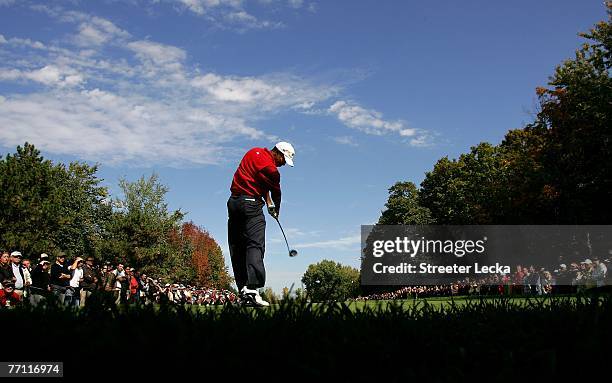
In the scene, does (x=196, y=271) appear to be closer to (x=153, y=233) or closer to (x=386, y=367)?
(x=153, y=233)

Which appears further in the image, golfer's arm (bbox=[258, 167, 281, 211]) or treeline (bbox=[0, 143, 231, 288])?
treeline (bbox=[0, 143, 231, 288])

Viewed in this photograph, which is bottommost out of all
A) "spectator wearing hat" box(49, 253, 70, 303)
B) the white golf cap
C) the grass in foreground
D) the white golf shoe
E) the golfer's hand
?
the grass in foreground

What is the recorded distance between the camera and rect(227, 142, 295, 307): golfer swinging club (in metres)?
8.23

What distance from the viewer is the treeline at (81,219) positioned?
46812mm

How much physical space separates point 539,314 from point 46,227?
167 feet

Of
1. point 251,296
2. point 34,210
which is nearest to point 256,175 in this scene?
point 251,296

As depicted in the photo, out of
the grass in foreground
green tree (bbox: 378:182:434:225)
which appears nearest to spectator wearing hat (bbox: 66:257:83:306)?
the grass in foreground

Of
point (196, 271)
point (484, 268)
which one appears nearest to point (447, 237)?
point (484, 268)

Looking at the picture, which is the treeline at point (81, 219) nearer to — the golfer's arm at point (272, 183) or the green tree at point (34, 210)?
the green tree at point (34, 210)

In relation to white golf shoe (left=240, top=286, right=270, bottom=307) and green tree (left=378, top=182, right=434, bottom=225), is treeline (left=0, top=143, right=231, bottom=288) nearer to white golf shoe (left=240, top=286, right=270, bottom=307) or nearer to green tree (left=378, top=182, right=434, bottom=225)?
green tree (left=378, top=182, right=434, bottom=225)

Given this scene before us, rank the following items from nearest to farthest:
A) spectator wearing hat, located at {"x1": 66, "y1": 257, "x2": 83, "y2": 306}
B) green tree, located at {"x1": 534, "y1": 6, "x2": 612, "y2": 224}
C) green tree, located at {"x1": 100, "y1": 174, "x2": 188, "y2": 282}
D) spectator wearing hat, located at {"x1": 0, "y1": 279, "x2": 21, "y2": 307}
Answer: spectator wearing hat, located at {"x1": 0, "y1": 279, "x2": 21, "y2": 307} → spectator wearing hat, located at {"x1": 66, "y1": 257, "x2": 83, "y2": 306} → green tree, located at {"x1": 534, "y1": 6, "x2": 612, "y2": 224} → green tree, located at {"x1": 100, "y1": 174, "x2": 188, "y2": 282}

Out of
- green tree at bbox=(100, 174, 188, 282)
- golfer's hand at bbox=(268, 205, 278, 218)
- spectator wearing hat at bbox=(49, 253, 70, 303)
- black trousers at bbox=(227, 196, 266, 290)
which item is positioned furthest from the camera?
green tree at bbox=(100, 174, 188, 282)

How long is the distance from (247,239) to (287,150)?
4.96 feet

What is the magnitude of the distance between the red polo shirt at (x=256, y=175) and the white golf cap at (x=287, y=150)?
20 centimetres
